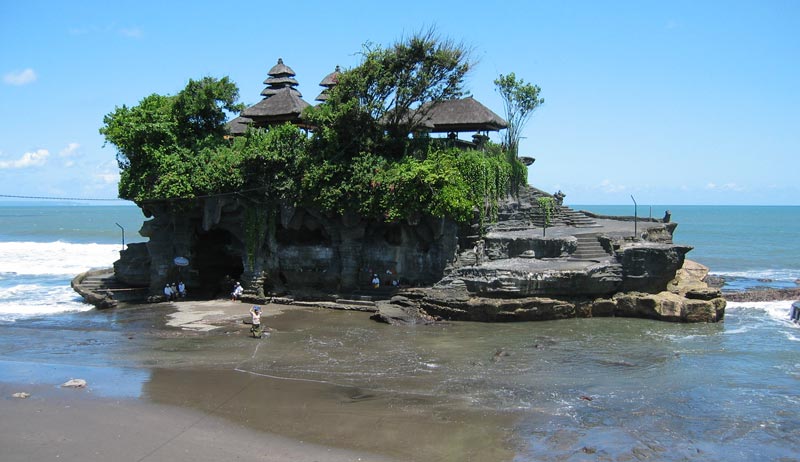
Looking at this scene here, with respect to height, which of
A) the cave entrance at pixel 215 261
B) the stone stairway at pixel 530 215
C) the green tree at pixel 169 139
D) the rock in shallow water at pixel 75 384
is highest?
the green tree at pixel 169 139

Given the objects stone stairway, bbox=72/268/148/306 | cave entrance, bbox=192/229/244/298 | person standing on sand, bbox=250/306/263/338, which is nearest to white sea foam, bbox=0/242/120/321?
stone stairway, bbox=72/268/148/306

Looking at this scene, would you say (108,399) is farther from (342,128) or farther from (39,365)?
(342,128)

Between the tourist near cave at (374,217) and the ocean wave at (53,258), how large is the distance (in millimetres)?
10902

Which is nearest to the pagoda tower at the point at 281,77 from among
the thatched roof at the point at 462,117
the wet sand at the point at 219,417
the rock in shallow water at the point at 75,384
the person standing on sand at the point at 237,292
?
the thatched roof at the point at 462,117

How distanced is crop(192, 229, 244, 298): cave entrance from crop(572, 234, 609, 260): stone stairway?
15.5 m

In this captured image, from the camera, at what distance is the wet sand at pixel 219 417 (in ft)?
39.1

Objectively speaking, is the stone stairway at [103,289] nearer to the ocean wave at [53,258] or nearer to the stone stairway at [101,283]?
the stone stairway at [101,283]

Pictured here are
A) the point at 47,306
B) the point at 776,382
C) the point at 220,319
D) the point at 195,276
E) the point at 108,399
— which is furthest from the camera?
the point at 195,276

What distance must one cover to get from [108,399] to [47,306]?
1557cm

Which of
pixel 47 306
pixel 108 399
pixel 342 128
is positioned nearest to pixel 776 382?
pixel 108 399

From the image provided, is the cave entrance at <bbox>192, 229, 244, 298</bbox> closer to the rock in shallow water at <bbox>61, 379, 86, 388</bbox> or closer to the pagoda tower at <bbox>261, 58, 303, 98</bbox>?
the pagoda tower at <bbox>261, 58, 303, 98</bbox>

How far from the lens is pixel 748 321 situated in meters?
24.2

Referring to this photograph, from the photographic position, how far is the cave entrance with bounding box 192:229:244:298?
30.3 meters

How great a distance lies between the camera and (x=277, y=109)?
29.9 m
